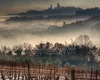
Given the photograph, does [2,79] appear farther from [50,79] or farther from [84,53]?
[84,53]

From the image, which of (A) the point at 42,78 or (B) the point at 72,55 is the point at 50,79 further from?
(B) the point at 72,55

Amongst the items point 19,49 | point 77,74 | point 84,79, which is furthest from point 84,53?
point 84,79

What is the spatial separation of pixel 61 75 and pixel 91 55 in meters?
67.3

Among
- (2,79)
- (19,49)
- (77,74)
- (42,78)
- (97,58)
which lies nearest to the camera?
(2,79)

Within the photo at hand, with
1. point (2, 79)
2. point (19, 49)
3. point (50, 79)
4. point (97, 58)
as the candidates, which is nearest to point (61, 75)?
point (50, 79)

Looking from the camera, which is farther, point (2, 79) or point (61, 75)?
point (61, 75)

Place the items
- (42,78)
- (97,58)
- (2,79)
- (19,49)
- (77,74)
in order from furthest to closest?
(19,49) → (97,58) → (77,74) → (42,78) → (2,79)

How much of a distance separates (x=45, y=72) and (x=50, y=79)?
7806 mm

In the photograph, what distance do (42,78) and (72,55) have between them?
6886cm

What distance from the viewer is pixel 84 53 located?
111188 mm

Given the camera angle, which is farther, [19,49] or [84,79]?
[19,49]

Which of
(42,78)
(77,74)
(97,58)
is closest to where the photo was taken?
(42,78)

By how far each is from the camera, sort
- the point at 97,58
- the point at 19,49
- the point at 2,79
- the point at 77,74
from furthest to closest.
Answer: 1. the point at 19,49
2. the point at 97,58
3. the point at 77,74
4. the point at 2,79

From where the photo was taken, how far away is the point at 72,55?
4318 inches
